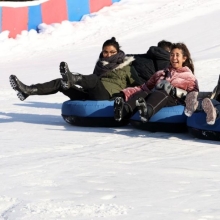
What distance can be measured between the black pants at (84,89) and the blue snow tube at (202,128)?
2.96ft

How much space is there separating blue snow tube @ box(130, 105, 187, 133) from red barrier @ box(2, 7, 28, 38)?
6012 millimetres

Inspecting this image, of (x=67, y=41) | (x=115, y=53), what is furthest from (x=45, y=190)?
(x=67, y=41)

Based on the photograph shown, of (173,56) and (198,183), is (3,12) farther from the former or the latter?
(198,183)

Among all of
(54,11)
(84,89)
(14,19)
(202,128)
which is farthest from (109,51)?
(54,11)

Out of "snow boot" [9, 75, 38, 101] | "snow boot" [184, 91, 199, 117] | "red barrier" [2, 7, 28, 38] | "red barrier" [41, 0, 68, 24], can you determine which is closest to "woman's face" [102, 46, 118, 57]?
"snow boot" [9, 75, 38, 101]

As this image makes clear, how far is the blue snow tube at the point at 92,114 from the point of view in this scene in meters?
5.52

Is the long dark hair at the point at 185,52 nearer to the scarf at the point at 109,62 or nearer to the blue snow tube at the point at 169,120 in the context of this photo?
the blue snow tube at the point at 169,120

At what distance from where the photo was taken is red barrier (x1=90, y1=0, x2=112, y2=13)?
11555 millimetres

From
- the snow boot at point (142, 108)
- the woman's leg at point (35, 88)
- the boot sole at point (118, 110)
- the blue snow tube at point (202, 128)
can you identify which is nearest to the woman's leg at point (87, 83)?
the woman's leg at point (35, 88)

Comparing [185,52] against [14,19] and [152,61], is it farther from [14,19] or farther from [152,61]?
[14,19]

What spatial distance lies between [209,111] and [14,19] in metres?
6.71

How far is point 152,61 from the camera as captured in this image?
616 centimetres

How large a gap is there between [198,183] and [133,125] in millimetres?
1796

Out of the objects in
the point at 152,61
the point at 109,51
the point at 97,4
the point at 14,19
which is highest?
the point at 97,4
